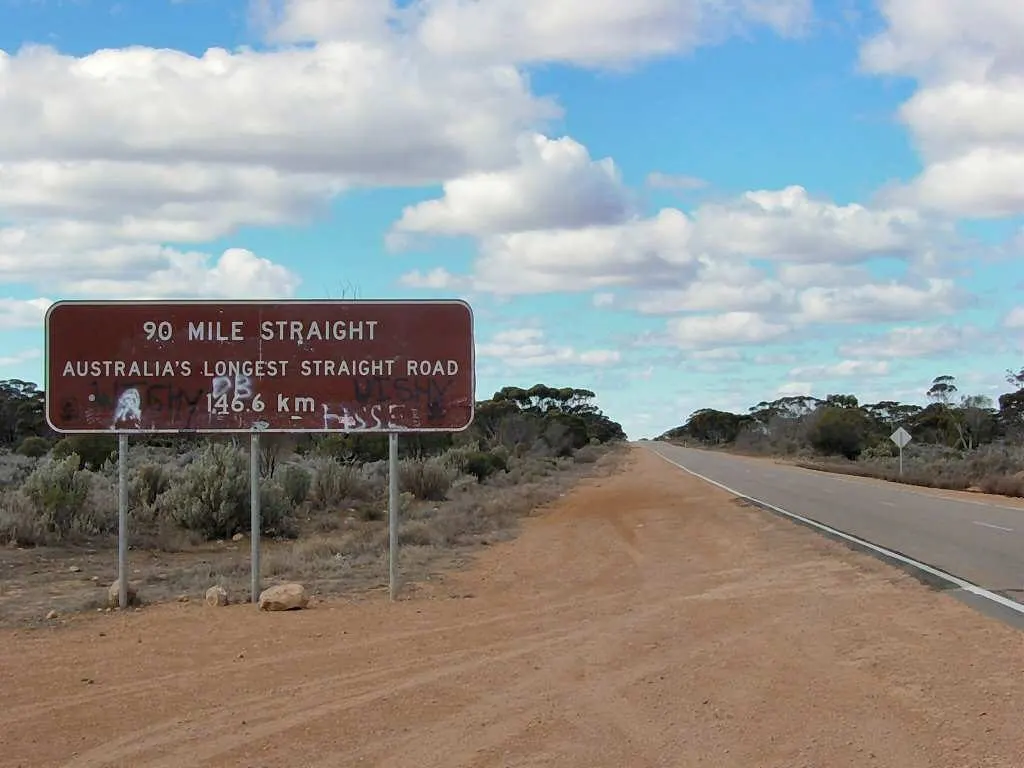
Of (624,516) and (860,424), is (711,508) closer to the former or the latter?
(624,516)

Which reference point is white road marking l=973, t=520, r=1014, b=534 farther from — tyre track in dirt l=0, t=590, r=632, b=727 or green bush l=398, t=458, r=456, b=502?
green bush l=398, t=458, r=456, b=502

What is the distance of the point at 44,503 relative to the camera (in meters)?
18.9

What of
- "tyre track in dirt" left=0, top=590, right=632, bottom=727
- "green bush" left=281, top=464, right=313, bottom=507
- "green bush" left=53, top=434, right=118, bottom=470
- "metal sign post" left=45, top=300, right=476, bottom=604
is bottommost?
"tyre track in dirt" left=0, top=590, right=632, bottom=727

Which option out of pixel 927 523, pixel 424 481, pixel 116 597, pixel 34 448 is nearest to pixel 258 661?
pixel 116 597

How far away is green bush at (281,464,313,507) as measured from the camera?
24703 millimetres

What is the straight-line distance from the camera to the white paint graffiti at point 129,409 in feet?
40.4

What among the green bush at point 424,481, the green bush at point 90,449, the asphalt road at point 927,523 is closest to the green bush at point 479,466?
the green bush at point 424,481

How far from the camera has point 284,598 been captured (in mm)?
11406

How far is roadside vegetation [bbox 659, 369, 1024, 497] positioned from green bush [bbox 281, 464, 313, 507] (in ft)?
76.5

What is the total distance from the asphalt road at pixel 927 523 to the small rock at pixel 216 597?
8297 mm

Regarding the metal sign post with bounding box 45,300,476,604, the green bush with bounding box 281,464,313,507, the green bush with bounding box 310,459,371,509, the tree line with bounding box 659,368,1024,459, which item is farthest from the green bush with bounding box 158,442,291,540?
the tree line with bounding box 659,368,1024,459

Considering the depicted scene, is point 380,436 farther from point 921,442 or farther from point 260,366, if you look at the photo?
point 921,442

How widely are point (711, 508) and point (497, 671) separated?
1918 centimetres

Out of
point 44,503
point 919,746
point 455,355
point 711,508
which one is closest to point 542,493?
point 711,508
